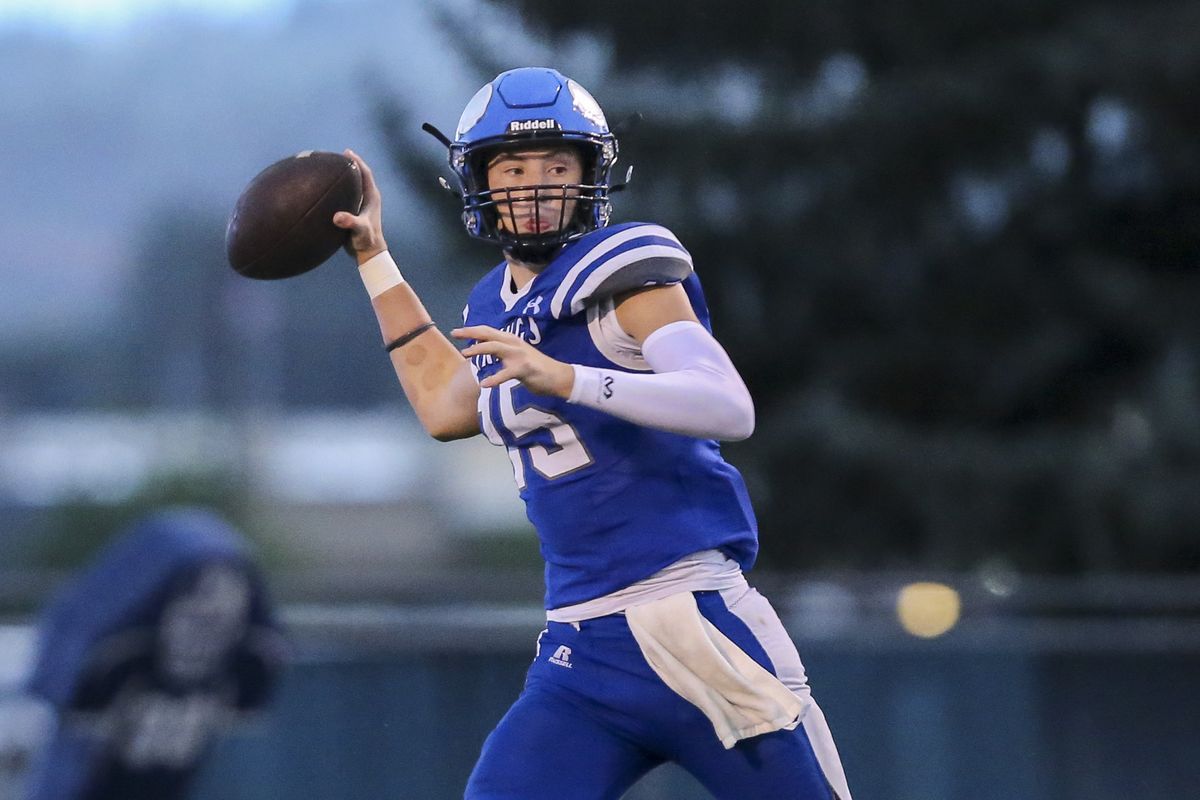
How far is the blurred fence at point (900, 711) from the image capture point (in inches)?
222

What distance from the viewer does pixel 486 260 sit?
1108 cm

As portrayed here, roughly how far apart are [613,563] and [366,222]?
37.8 inches

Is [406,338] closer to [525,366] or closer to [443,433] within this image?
[443,433]

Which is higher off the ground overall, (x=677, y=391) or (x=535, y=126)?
(x=535, y=126)

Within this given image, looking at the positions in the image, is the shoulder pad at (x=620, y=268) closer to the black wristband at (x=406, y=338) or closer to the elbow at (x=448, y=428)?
the elbow at (x=448, y=428)

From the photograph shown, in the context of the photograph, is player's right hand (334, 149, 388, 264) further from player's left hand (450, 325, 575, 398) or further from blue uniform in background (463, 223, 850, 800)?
player's left hand (450, 325, 575, 398)

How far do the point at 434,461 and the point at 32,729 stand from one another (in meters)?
52.7

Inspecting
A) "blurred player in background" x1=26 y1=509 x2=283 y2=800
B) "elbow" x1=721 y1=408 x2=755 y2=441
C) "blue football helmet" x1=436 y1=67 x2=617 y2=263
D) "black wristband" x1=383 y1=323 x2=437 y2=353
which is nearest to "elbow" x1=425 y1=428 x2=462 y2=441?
"black wristband" x1=383 y1=323 x2=437 y2=353

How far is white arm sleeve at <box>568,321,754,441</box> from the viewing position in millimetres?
2924

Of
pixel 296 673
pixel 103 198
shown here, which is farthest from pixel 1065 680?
pixel 103 198

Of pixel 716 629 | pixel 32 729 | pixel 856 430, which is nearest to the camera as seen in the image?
pixel 716 629

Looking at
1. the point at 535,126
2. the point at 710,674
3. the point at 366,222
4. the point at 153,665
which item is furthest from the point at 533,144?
the point at 153,665

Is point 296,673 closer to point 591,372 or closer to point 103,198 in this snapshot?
point 591,372

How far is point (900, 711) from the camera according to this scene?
18.9 feet
